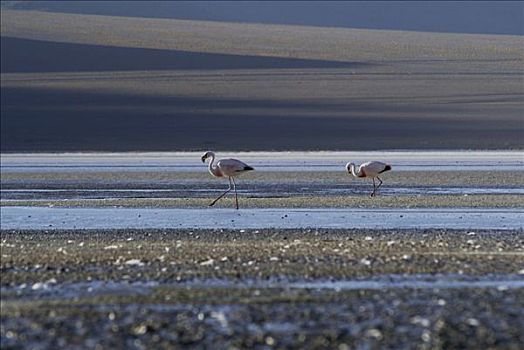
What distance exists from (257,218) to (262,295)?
8.10m

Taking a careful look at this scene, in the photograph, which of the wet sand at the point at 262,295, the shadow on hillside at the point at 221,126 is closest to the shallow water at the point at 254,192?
the wet sand at the point at 262,295

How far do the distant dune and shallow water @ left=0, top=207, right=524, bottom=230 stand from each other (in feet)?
54.2

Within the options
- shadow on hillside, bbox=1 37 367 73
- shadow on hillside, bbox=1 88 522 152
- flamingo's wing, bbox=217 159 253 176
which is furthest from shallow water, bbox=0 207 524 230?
shadow on hillside, bbox=1 37 367 73

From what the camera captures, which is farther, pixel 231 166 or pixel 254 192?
pixel 254 192

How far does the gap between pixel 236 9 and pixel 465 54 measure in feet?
124

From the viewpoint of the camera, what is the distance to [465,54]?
5759 cm

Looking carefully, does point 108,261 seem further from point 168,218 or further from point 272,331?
point 168,218

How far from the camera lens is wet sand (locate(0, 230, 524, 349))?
820 centimetres

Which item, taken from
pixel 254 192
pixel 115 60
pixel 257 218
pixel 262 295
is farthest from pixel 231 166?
pixel 115 60

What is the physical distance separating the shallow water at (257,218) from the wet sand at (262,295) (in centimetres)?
308

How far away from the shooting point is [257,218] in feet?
57.4

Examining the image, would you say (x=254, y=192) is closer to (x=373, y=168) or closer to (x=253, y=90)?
(x=373, y=168)

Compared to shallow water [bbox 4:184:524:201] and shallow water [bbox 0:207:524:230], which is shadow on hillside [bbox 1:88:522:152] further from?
shallow water [bbox 0:207:524:230]

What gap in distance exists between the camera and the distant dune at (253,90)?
37812mm
